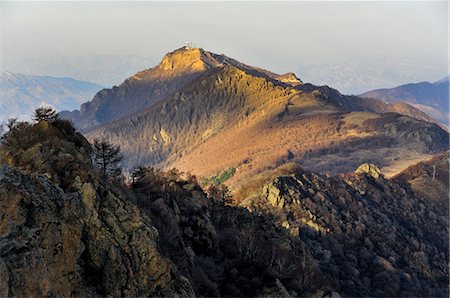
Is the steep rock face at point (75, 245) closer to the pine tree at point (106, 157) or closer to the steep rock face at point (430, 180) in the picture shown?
the pine tree at point (106, 157)

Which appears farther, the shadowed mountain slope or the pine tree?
the pine tree

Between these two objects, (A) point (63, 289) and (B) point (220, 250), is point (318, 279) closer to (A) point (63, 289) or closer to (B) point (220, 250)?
(B) point (220, 250)

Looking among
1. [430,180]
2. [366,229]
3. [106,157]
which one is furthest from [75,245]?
[430,180]

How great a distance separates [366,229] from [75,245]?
2449 inches

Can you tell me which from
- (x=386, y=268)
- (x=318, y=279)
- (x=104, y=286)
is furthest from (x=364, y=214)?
(x=104, y=286)

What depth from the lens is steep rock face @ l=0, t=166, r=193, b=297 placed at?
13.4 meters

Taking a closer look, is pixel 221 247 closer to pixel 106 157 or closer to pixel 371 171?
pixel 106 157

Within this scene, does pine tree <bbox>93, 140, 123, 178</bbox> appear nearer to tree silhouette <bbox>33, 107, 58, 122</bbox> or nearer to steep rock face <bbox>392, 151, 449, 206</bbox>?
tree silhouette <bbox>33, 107, 58, 122</bbox>

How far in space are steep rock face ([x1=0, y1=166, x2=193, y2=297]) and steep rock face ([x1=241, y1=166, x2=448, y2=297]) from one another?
101 feet

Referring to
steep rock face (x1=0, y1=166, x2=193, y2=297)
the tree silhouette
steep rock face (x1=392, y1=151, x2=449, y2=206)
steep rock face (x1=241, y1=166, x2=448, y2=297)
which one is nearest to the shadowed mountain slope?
steep rock face (x1=0, y1=166, x2=193, y2=297)

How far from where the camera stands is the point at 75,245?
51.2 ft

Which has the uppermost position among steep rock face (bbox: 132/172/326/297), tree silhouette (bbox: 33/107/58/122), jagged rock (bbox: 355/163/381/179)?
tree silhouette (bbox: 33/107/58/122)

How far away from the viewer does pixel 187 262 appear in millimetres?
24703

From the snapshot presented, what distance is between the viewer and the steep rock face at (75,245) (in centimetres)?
1345
